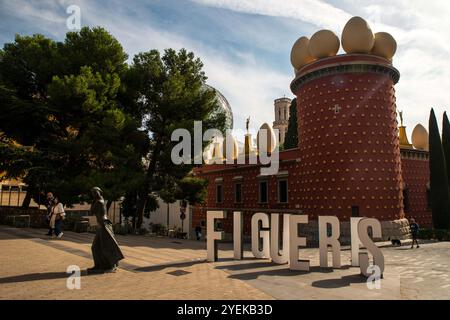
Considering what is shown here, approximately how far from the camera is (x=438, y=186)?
27.1m

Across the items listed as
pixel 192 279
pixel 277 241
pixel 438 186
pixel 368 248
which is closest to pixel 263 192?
pixel 438 186

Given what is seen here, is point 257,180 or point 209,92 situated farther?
point 257,180

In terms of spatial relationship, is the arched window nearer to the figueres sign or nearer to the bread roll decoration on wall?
the bread roll decoration on wall

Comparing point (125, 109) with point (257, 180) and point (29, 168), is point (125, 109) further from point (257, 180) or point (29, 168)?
point (257, 180)

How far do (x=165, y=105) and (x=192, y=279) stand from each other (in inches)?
658

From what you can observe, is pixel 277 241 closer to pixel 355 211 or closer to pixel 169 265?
pixel 169 265

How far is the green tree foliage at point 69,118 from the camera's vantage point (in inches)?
871

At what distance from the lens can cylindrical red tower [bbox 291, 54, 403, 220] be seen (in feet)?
73.9

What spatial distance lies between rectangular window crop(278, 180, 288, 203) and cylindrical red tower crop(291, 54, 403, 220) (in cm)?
231
